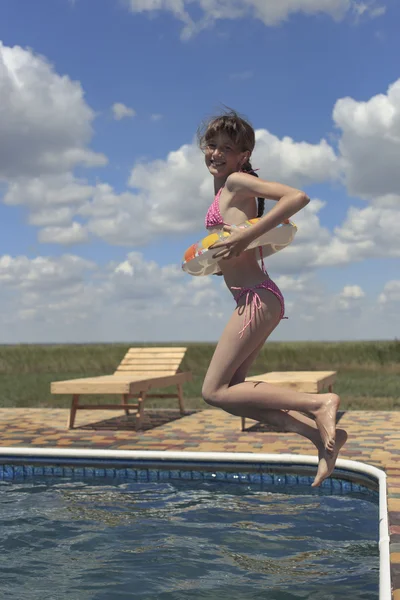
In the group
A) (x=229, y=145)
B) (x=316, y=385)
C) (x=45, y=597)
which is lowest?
(x=45, y=597)

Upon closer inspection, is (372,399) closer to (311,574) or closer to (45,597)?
(311,574)

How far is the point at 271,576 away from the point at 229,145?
246cm

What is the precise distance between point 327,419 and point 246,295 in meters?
0.74

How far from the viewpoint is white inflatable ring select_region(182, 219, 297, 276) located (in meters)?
3.46

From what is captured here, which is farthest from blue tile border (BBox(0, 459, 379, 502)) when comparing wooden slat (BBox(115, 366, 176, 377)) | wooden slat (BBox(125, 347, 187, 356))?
wooden slat (BBox(125, 347, 187, 356))

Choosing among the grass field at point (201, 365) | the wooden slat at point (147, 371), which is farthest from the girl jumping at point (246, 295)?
the grass field at point (201, 365)

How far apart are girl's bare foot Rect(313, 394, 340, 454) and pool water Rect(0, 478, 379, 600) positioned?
2.77 ft

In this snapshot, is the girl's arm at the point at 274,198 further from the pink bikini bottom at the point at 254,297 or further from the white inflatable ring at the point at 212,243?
the pink bikini bottom at the point at 254,297

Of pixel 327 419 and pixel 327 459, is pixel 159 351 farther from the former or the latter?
pixel 327 419

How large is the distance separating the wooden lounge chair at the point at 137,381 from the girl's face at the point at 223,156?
538 centimetres

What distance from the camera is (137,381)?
348 inches

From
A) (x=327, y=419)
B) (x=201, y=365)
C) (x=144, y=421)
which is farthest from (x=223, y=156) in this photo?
(x=201, y=365)

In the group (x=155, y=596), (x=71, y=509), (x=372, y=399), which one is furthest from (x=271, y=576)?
(x=372, y=399)

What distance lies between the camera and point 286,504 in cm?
577
